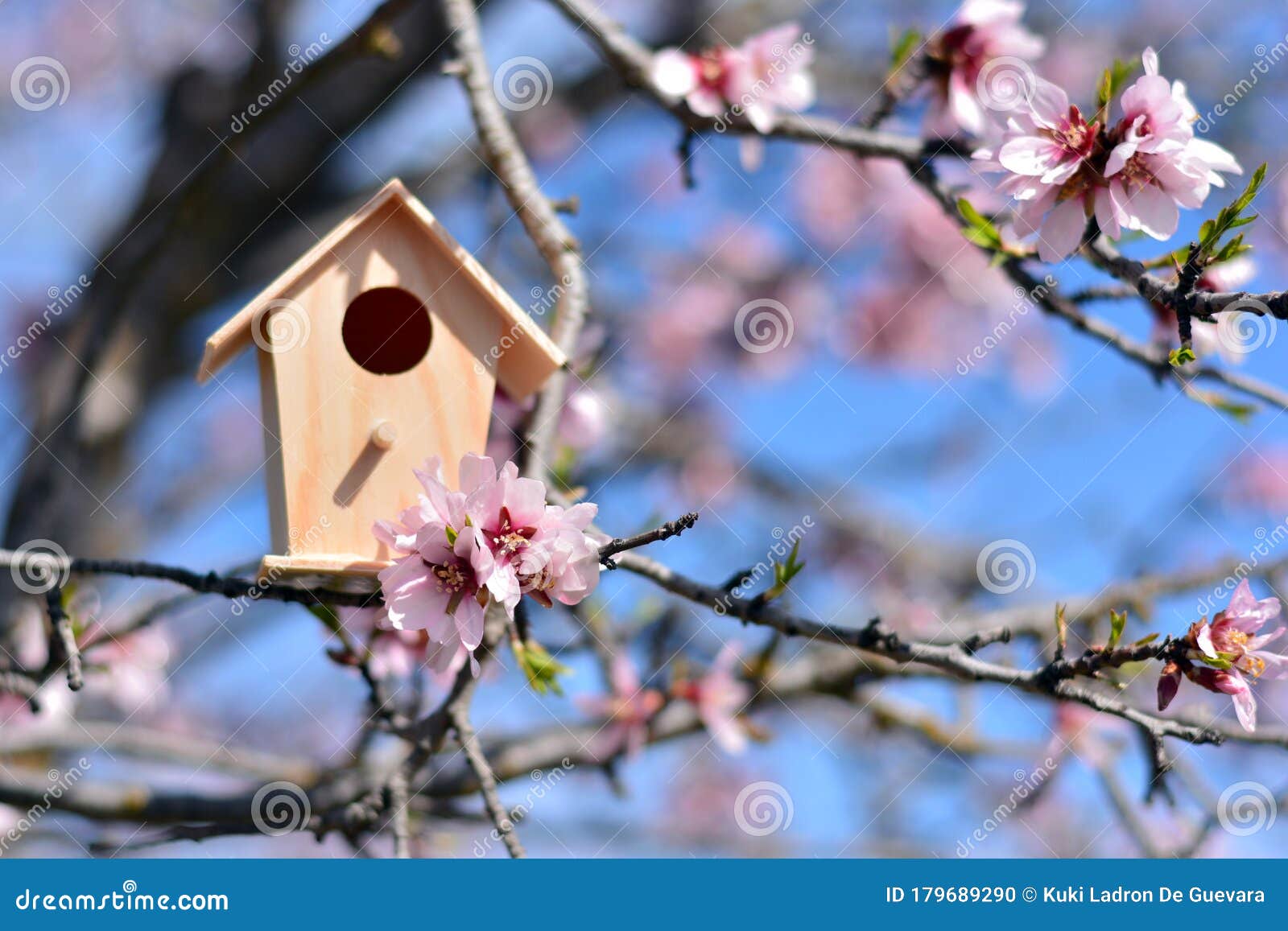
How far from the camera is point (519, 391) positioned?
6.47 feet

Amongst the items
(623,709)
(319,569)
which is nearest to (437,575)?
(319,569)

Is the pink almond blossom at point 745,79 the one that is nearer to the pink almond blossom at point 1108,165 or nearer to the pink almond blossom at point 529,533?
the pink almond blossom at point 1108,165

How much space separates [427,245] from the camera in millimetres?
1825

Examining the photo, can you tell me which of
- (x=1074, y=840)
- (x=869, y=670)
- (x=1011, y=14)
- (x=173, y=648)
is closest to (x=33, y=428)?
(x=173, y=648)

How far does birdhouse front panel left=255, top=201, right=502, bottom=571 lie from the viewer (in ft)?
5.50

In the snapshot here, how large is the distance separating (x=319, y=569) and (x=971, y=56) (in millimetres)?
1534

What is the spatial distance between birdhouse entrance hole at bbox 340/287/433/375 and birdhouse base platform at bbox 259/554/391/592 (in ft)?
1.53

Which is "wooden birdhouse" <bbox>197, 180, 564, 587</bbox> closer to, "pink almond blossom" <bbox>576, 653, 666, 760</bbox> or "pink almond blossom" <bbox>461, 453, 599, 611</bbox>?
"pink almond blossom" <bbox>461, 453, 599, 611</bbox>

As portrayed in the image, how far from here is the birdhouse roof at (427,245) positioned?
1721mm

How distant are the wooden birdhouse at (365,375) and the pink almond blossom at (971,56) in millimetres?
929

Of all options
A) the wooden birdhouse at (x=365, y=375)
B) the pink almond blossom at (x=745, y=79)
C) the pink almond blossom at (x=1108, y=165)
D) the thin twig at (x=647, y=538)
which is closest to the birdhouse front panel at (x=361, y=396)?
the wooden birdhouse at (x=365, y=375)

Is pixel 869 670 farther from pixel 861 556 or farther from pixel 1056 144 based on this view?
pixel 861 556

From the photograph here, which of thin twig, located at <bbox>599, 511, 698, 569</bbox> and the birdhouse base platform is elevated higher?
the birdhouse base platform

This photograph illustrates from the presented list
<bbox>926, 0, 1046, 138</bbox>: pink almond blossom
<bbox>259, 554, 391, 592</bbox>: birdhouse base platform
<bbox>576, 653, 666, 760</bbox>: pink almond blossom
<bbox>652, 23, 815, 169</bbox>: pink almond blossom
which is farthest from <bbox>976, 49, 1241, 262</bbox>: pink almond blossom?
<bbox>576, 653, 666, 760</bbox>: pink almond blossom
